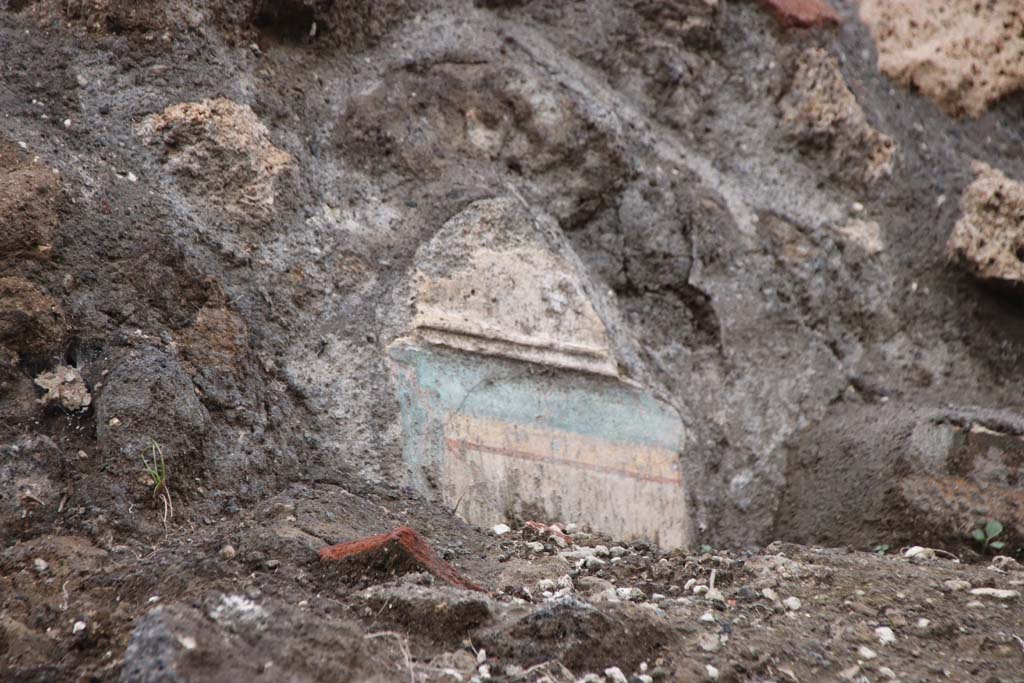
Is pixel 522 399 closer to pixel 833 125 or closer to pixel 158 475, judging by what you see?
pixel 158 475

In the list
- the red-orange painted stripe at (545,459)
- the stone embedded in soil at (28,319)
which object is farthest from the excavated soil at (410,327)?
the red-orange painted stripe at (545,459)

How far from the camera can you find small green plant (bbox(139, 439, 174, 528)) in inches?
79.2

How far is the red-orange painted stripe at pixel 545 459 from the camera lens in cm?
241

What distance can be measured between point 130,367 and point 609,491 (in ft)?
3.42

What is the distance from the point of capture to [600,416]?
2596 mm

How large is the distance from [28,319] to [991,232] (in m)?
2.41

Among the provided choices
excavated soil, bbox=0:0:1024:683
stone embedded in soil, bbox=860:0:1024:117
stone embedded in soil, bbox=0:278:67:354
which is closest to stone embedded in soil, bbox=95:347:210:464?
excavated soil, bbox=0:0:1024:683

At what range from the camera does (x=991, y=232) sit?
10.3 feet

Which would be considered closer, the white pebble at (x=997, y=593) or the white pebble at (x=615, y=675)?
the white pebble at (x=615, y=675)

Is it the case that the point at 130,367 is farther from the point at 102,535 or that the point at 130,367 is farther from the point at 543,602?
the point at 543,602

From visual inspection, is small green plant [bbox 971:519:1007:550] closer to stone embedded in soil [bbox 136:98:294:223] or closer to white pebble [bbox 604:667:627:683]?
white pebble [bbox 604:667:627:683]

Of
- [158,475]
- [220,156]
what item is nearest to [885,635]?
[158,475]

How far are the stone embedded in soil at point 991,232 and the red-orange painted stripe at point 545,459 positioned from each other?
1.08 m

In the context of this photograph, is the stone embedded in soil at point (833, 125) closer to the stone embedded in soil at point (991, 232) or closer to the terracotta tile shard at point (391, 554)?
the stone embedded in soil at point (991, 232)
